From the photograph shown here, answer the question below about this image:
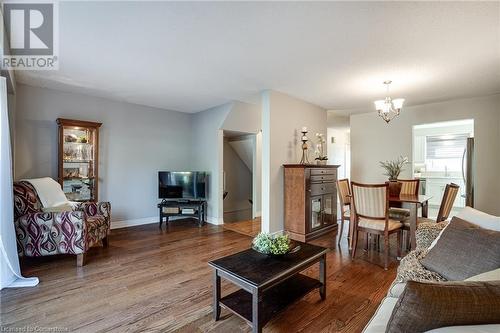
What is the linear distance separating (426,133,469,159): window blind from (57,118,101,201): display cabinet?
7720mm

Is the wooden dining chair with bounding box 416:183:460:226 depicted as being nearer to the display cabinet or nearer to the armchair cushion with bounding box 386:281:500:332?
the armchair cushion with bounding box 386:281:500:332

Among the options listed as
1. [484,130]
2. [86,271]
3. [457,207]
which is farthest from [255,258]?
[457,207]

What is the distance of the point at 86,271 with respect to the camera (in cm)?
260


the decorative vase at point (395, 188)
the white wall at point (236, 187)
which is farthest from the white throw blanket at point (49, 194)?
the decorative vase at point (395, 188)

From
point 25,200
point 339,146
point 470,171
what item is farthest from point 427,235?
point 339,146

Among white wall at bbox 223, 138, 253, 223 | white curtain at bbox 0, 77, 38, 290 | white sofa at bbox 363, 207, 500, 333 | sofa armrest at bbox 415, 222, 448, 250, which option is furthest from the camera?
white wall at bbox 223, 138, 253, 223

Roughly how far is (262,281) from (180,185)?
356cm

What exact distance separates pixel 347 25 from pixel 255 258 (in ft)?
6.79

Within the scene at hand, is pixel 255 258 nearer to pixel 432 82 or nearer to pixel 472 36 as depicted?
pixel 472 36

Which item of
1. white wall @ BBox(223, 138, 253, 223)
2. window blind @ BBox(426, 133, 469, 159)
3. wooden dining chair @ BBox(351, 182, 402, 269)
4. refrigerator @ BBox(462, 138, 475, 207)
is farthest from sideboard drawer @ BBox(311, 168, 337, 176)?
window blind @ BBox(426, 133, 469, 159)

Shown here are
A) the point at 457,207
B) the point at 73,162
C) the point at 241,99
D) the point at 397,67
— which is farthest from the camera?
the point at 457,207

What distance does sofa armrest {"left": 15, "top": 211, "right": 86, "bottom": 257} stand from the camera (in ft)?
8.58

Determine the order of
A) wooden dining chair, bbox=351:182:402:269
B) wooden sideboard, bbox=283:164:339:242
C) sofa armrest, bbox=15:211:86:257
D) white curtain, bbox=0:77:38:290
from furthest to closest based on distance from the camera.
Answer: wooden sideboard, bbox=283:164:339:242
wooden dining chair, bbox=351:182:402:269
sofa armrest, bbox=15:211:86:257
white curtain, bbox=0:77:38:290

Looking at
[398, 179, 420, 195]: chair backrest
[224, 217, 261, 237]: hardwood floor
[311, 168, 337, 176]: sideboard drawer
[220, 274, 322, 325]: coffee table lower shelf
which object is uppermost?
[311, 168, 337, 176]: sideboard drawer
